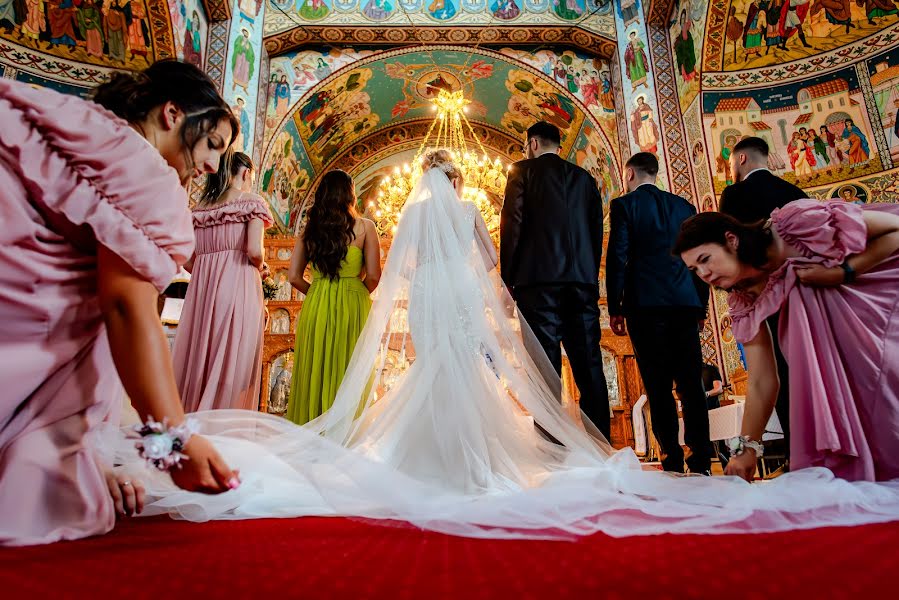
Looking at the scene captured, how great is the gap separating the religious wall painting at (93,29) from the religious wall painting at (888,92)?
10.8 meters

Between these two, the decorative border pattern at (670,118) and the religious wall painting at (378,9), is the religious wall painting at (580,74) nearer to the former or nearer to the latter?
the decorative border pattern at (670,118)

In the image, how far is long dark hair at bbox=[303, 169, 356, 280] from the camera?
349 cm

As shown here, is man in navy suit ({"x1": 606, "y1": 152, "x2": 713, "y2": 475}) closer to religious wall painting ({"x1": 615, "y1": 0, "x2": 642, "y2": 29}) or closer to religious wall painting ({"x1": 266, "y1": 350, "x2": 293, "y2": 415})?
religious wall painting ({"x1": 266, "y1": 350, "x2": 293, "y2": 415})

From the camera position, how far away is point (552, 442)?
7.71ft

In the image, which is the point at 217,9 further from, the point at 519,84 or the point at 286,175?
the point at 519,84

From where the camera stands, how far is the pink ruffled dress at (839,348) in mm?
1886

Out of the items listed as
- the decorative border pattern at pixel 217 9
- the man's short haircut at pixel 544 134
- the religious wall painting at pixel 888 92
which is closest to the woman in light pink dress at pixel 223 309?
the man's short haircut at pixel 544 134

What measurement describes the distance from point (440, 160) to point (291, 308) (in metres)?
7.31

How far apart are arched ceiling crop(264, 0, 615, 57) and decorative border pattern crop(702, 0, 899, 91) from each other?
199 centimetres

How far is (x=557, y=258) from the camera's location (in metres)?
3.17

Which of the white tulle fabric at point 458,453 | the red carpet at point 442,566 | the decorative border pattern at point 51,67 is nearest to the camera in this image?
the red carpet at point 442,566

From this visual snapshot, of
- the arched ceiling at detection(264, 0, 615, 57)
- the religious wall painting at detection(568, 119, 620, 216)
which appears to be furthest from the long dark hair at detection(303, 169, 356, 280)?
the arched ceiling at detection(264, 0, 615, 57)

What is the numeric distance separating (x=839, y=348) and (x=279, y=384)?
881 centimetres

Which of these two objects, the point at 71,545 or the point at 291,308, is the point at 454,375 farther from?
the point at 291,308
